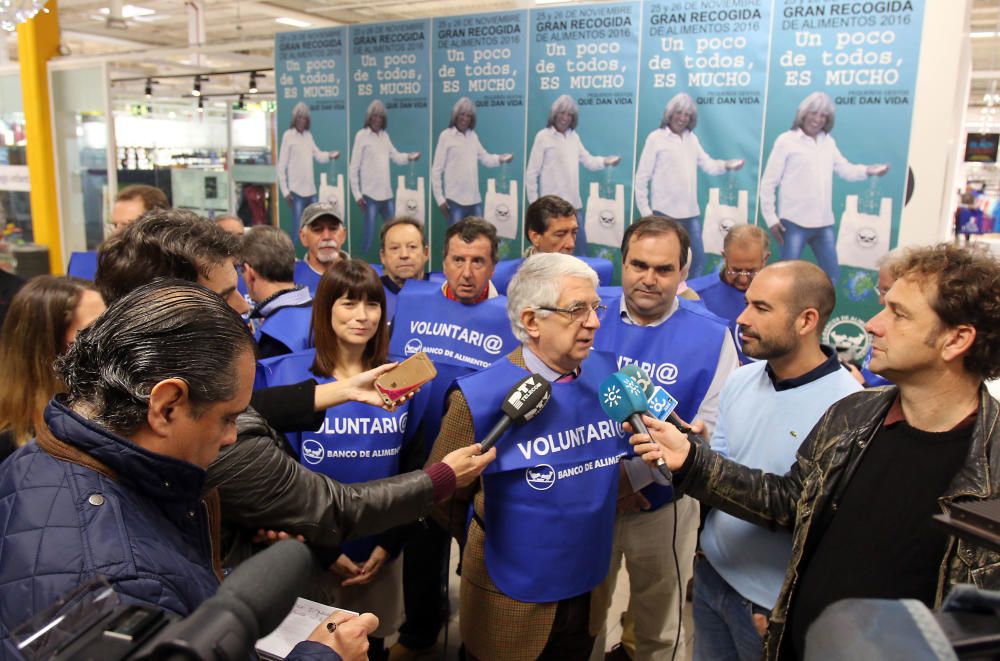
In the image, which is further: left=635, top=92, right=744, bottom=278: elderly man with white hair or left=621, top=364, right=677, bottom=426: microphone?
left=635, top=92, right=744, bottom=278: elderly man with white hair

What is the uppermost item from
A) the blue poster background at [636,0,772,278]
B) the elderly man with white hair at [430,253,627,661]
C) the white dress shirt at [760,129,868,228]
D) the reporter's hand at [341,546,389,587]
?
the blue poster background at [636,0,772,278]

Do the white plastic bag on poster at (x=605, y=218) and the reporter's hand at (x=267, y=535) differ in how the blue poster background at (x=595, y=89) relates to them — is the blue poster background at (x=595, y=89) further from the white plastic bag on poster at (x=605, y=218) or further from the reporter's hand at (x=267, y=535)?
the reporter's hand at (x=267, y=535)

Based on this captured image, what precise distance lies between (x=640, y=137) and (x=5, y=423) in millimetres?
3832

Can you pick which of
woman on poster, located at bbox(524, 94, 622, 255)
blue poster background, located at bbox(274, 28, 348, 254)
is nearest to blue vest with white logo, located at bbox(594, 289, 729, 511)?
woman on poster, located at bbox(524, 94, 622, 255)

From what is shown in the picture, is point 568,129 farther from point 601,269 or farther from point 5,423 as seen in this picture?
point 5,423

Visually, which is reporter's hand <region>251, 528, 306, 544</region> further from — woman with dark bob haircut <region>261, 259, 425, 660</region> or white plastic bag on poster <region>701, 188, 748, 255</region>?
white plastic bag on poster <region>701, 188, 748, 255</region>

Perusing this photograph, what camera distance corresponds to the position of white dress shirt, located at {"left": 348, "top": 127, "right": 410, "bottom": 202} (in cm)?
579

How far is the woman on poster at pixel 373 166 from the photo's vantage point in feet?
19.0

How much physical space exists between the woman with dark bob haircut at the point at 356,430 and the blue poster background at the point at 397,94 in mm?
3175

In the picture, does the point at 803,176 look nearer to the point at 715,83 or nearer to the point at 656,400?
the point at 715,83

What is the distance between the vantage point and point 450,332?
123 inches

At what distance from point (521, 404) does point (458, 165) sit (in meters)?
3.83

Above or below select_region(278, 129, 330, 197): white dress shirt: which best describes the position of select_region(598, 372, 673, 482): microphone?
below

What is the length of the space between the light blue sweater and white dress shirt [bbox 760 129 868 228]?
Answer: 2.34m
